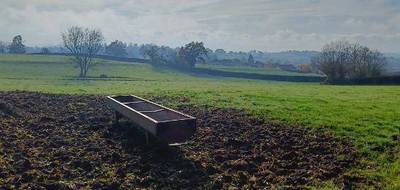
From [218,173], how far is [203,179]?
530mm

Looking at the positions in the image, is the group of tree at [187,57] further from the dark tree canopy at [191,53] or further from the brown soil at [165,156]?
the brown soil at [165,156]

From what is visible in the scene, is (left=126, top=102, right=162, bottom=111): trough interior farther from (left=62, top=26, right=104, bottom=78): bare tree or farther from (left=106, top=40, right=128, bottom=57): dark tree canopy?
(left=106, top=40, right=128, bottom=57): dark tree canopy

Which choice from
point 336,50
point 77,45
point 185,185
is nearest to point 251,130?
point 185,185

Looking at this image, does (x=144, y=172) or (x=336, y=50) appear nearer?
(x=144, y=172)

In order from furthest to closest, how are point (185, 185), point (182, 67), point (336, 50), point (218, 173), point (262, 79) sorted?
point (182, 67), point (262, 79), point (336, 50), point (218, 173), point (185, 185)

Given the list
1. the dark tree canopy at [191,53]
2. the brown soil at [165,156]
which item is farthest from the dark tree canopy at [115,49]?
the brown soil at [165,156]

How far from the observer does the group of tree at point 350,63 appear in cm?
5650

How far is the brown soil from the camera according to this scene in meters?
8.67

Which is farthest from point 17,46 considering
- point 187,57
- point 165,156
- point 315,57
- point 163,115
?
point 165,156

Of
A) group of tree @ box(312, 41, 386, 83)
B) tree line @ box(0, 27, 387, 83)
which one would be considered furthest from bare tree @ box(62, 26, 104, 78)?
group of tree @ box(312, 41, 386, 83)

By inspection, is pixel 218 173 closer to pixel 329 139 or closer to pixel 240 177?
pixel 240 177

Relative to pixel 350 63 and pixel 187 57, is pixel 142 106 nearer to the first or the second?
pixel 350 63

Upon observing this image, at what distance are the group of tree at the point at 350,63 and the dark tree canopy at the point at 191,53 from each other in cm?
3879

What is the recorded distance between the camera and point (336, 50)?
68812mm
